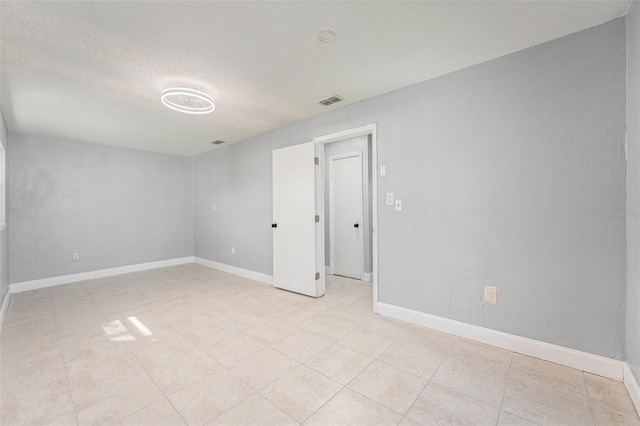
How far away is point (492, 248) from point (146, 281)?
15.8 feet

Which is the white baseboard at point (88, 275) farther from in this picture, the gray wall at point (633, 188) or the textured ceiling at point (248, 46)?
the gray wall at point (633, 188)

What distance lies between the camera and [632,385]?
156 cm

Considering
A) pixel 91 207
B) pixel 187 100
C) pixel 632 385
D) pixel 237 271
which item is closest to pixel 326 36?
pixel 187 100

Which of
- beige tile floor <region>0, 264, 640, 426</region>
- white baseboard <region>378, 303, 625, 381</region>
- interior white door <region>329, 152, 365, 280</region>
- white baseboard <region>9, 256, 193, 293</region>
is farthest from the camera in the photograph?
interior white door <region>329, 152, 365, 280</region>

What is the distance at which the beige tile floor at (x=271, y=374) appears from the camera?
4.80 ft

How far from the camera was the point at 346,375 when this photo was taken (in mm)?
1809

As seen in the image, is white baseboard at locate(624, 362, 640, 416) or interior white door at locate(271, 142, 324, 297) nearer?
white baseboard at locate(624, 362, 640, 416)

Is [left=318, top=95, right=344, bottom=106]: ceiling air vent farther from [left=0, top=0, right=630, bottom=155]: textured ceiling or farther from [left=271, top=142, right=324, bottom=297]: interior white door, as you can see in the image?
[left=271, top=142, right=324, bottom=297]: interior white door

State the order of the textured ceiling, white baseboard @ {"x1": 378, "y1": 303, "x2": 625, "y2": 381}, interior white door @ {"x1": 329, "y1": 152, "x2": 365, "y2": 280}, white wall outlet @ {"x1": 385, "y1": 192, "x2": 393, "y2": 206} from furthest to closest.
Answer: interior white door @ {"x1": 329, "y1": 152, "x2": 365, "y2": 280}
white wall outlet @ {"x1": 385, "y1": 192, "x2": 393, "y2": 206}
white baseboard @ {"x1": 378, "y1": 303, "x2": 625, "y2": 381}
the textured ceiling

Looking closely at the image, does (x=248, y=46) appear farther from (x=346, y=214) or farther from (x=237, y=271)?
(x=237, y=271)

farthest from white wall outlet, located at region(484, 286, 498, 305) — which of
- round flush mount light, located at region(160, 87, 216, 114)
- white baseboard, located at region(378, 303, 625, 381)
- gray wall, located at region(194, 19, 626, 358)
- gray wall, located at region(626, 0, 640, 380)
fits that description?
round flush mount light, located at region(160, 87, 216, 114)

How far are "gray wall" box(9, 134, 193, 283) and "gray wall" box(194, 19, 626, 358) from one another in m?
4.39

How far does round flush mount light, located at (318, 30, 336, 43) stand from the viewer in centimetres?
179

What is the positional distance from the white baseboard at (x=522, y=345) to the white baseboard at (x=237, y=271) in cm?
216
